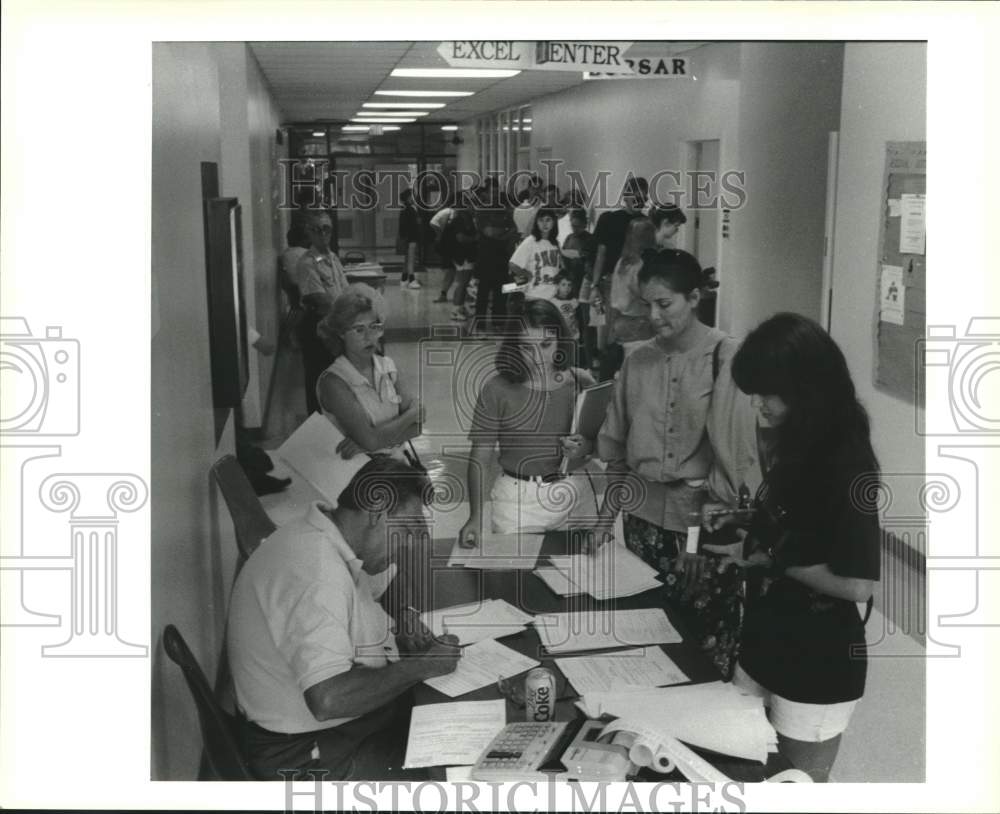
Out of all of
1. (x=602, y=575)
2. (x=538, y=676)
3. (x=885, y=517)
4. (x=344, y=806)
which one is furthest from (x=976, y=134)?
(x=344, y=806)

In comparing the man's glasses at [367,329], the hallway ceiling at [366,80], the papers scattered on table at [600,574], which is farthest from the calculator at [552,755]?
the hallway ceiling at [366,80]

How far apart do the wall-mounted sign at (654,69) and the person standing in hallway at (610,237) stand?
219 millimetres

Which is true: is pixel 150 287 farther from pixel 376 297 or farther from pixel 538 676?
pixel 538 676

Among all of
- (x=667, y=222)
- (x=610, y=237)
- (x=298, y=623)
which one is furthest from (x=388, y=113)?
(x=298, y=623)

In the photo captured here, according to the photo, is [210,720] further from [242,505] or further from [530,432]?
[530,432]

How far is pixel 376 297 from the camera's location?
254 cm

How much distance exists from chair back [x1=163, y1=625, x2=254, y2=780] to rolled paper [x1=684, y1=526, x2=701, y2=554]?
112 centimetres

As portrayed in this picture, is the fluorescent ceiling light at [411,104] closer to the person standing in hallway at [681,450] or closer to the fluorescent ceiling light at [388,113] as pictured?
the fluorescent ceiling light at [388,113]

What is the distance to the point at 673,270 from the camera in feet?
8.48

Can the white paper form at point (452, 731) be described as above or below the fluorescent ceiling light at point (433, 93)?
below

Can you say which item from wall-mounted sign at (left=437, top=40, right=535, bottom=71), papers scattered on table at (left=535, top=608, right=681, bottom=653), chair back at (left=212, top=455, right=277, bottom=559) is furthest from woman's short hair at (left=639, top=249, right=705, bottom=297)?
chair back at (left=212, top=455, right=277, bottom=559)

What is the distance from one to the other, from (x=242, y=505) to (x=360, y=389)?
1.26 feet

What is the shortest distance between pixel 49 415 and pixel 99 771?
758mm

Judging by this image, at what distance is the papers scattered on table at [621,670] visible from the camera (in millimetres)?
2594
